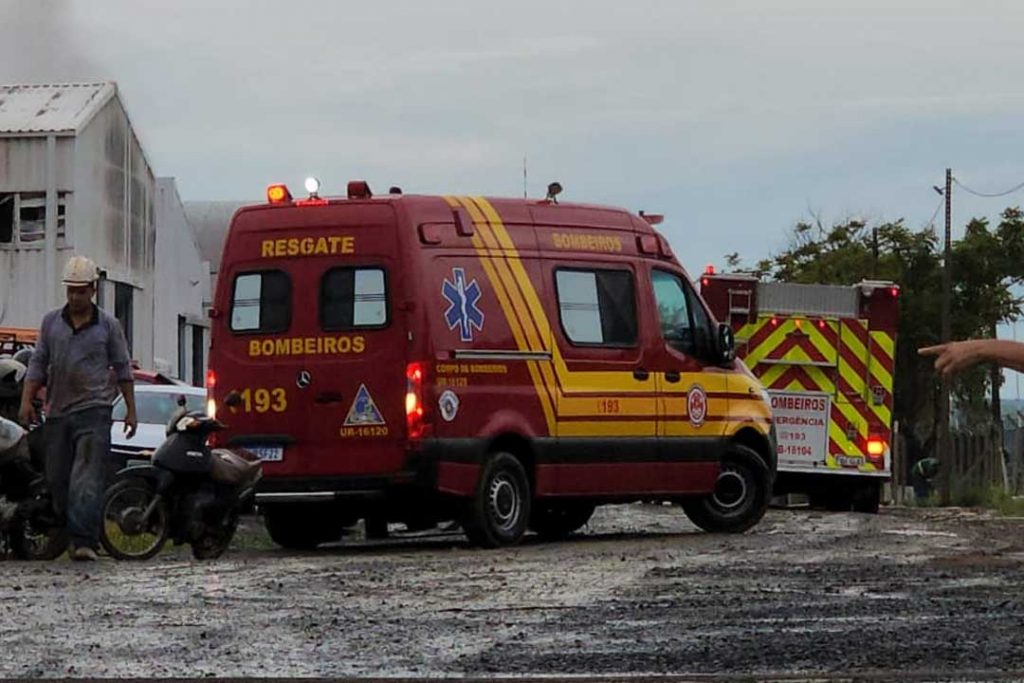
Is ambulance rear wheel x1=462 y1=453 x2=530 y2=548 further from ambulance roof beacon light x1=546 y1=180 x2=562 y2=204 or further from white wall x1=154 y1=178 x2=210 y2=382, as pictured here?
white wall x1=154 y1=178 x2=210 y2=382

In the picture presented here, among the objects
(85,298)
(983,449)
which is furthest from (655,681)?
(983,449)

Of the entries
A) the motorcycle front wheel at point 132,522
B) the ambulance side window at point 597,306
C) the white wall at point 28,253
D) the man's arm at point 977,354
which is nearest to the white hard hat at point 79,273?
the motorcycle front wheel at point 132,522

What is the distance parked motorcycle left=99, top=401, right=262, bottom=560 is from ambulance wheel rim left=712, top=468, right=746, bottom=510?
468 centimetres

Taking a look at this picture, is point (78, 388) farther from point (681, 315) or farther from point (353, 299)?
point (681, 315)

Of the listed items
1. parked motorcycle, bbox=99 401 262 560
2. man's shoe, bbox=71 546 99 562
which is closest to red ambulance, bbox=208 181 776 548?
parked motorcycle, bbox=99 401 262 560

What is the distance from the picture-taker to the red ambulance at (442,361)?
17.3 metres

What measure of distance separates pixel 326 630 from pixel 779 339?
16785mm

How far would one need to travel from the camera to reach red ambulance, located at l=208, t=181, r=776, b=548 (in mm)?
17281

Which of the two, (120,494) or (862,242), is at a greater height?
(862,242)

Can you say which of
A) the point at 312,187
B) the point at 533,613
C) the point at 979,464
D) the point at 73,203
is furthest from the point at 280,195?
the point at 73,203

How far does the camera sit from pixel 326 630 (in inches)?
414

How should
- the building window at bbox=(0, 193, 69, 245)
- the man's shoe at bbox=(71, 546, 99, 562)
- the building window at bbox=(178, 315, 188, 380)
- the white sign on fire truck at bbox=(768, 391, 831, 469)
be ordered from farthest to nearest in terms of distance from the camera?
the building window at bbox=(178, 315, 188, 380)
the building window at bbox=(0, 193, 69, 245)
the white sign on fire truck at bbox=(768, 391, 831, 469)
the man's shoe at bbox=(71, 546, 99, 562)

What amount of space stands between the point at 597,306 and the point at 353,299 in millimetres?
2093

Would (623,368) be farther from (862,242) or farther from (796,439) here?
(862,242)
